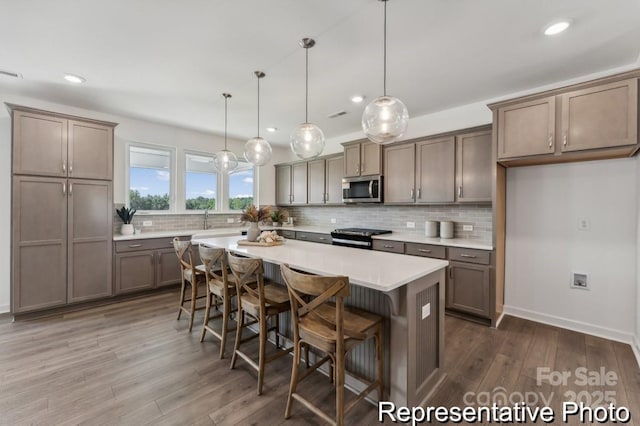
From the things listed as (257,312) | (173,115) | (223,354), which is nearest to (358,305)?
(257,312)

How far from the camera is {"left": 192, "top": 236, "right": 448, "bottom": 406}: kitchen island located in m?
1.72

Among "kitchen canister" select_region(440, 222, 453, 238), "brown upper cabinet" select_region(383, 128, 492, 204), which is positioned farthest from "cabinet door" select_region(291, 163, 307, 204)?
"kitchen canister" select_region(440, 222, 453, 238)

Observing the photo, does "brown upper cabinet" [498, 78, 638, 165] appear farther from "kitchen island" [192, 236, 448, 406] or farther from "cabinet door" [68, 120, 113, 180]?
"cabinet door" [68, 120, 113, 180]

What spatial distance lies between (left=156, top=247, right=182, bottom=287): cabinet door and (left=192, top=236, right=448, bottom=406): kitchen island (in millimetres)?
2766

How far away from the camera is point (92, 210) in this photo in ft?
12.2

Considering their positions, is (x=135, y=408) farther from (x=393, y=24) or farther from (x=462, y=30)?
(x=462, y=30)

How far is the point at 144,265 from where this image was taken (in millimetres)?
4121

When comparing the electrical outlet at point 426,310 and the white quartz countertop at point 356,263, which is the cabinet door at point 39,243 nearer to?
the white quartz countertop at point 356,263

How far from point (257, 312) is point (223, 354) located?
75 centimetres

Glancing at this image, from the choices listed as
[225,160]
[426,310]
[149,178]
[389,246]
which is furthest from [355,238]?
[149,178]

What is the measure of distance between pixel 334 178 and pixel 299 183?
98 cm

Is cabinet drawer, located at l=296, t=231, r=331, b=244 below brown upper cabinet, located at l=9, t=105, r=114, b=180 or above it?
below

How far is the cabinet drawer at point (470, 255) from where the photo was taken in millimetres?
3125

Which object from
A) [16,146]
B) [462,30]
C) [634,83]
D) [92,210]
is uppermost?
[462,30]
